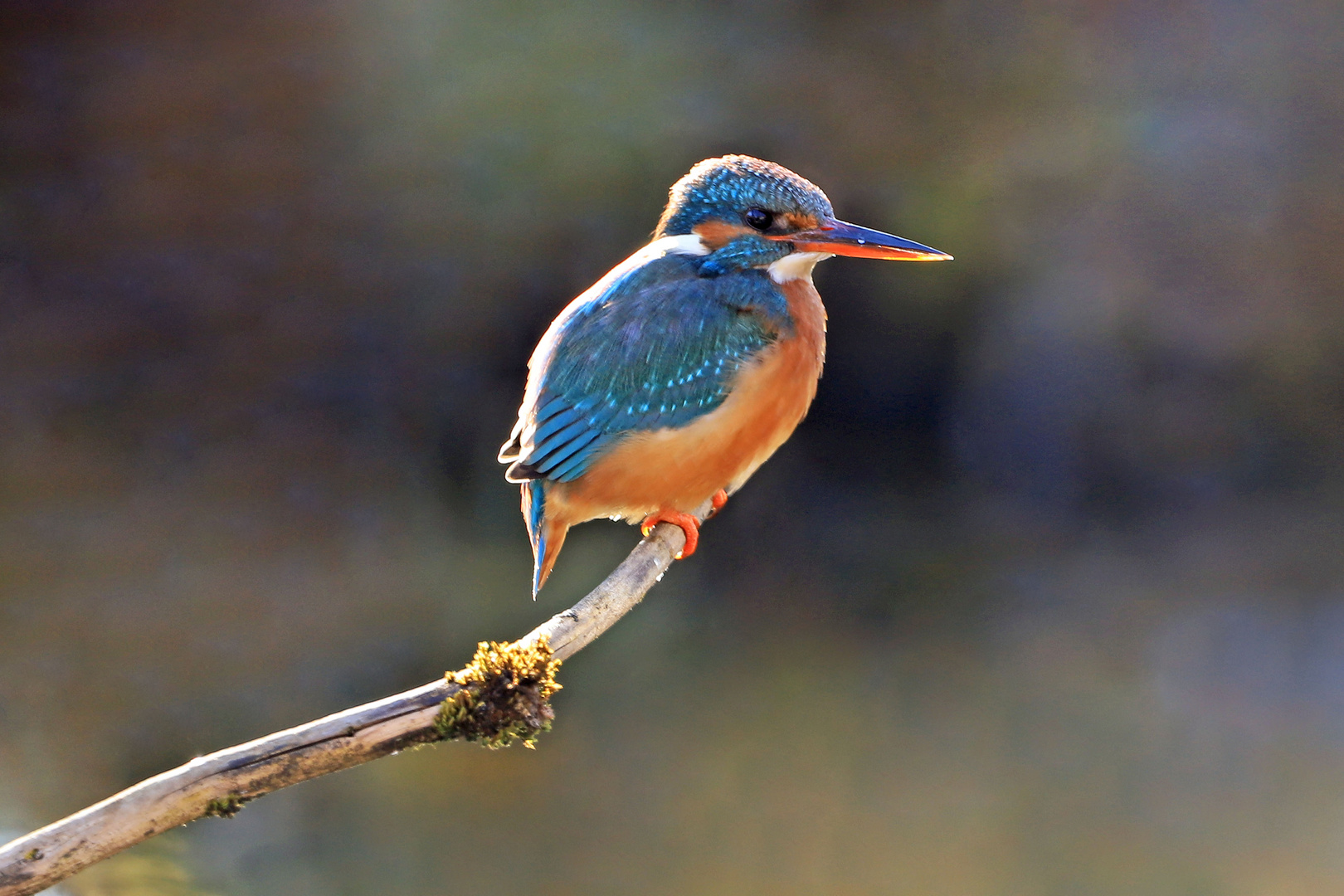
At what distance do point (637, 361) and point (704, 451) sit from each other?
20 cm

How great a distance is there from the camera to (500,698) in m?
1.26

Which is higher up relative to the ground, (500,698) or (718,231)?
(718,231)

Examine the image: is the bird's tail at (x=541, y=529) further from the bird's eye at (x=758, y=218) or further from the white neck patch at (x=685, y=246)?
the bird's eye at (x=758, y=218)

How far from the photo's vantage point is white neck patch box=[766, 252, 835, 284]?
2.01 m

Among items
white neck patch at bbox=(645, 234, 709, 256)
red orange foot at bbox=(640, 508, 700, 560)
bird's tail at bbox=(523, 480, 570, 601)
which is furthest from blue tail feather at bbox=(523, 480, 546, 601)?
white neck patch at bbox=(645, 234, 709, 256)

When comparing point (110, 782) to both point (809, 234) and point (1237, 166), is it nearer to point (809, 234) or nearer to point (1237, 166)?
point (809, 234)

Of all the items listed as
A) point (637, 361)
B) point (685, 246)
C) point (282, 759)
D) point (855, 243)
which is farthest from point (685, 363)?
point (282, 759)

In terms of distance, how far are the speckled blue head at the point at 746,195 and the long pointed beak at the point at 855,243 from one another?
0.03 meters

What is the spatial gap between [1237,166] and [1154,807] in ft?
9.53

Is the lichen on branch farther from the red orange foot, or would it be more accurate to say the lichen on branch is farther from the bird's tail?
the red orange foot

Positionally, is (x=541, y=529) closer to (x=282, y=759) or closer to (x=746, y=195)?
(x=746, y=195)

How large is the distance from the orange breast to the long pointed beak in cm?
12

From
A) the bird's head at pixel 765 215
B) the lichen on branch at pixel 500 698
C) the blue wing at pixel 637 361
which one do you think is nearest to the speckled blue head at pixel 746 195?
the bird's head at pixel 765 215

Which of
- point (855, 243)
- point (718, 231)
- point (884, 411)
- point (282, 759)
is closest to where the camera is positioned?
point (282, 759)
